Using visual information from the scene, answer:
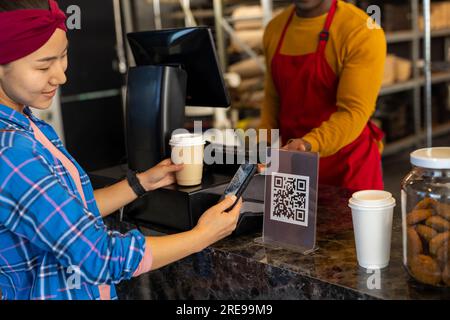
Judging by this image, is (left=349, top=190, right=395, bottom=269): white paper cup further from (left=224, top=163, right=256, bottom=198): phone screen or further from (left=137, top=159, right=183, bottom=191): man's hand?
(left=137, top=159, right=183, bottom=191): man's hand

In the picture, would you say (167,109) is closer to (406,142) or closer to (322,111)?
(322,111)

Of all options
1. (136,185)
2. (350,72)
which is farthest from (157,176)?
(350,72)

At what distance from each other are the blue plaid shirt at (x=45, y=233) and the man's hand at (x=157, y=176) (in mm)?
446

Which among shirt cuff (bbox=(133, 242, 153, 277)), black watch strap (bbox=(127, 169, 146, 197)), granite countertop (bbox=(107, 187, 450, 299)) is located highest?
black watch strap (bbox=(127, 169, 146, 197))

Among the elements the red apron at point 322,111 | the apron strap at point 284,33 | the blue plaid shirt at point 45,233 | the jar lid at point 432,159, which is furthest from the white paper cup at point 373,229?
the apron strap at point 284,33

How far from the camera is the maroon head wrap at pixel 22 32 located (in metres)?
1.18

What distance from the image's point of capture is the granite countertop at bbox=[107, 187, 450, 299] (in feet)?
4.31

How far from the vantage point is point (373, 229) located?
1.36 meters

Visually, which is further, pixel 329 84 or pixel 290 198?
pixel 329 84

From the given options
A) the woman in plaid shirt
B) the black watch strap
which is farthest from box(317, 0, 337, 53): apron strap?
the woman in plaid shirt

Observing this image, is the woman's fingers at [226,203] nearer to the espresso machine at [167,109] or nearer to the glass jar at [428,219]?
the espresso machine at [167,109]

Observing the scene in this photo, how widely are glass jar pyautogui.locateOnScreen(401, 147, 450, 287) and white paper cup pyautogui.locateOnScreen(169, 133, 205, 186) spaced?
0.63 metres

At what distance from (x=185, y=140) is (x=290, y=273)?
507 millimetres

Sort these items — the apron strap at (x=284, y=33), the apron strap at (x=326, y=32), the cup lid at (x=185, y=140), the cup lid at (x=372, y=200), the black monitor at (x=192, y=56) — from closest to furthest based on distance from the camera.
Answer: the cup lid at (x=372, y=200) → the cup lid at (x=185, y=140) → the black monitor at (x=192, y=56) → the apron strap at (x=326, y=32) → the apron strap at (x=284, y=33)
